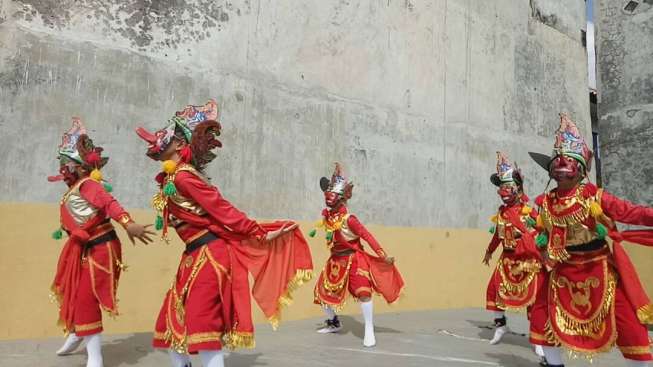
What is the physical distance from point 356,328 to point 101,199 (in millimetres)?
4272

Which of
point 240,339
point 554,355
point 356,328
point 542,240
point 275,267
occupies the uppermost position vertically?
point 542,240

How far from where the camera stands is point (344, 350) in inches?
238

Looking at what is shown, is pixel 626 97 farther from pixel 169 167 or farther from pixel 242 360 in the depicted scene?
pixel 169 167

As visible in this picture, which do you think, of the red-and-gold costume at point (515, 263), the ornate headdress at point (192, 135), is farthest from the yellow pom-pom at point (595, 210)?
the ornate headdress at point (192, 135)

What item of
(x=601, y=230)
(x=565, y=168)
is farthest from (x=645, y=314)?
(x=565, y=168)

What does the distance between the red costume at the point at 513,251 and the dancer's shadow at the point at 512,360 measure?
2.05 ft

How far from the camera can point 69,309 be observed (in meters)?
4.64

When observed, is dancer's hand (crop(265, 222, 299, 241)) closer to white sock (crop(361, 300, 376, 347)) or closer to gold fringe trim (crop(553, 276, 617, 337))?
gold fringe trim (crop(553, 276, 617, 337))

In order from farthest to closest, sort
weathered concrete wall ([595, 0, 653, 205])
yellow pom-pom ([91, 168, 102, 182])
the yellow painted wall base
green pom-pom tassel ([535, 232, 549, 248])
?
weathered concrete wall ([595, 0, 653, 205])
the yellow painted wall base
yellow pom-pom ([91, 168, 102, 182])
green pom-pom tassel ([535, 232, 549, 248])

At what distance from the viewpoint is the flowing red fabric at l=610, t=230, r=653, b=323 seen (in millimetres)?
3886

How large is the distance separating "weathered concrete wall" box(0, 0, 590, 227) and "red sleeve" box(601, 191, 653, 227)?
5.00 meters

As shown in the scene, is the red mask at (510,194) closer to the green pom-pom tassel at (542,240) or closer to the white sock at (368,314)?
the white sock at (368,314)

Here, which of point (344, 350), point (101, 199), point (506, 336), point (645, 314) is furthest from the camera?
point (506, 336)

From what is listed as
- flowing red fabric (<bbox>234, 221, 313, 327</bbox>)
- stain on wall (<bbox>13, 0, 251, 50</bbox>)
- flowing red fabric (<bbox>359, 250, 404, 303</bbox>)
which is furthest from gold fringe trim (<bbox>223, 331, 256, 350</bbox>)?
stain on wall (<bbox>13, 0, 251, 50</bbox>)
